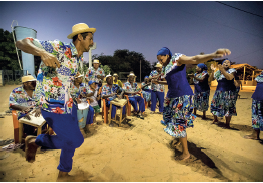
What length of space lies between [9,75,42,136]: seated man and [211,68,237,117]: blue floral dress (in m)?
5.22

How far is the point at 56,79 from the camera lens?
1737 mm

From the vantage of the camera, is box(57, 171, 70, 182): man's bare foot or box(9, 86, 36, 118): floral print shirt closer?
box(57, 171, 70, 182): man's bare foot

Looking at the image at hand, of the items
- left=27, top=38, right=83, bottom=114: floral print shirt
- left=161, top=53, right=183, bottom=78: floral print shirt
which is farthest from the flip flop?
left=161, top=53, right=183, bottom=78: floral print shirt

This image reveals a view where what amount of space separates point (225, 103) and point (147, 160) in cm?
330

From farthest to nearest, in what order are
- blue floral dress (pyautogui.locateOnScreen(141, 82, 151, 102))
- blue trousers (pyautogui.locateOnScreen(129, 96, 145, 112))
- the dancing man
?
blue floral dress (pyautogui.locateOnScreen(141, 82, 151, 102)) → blue trousers (pyautogui.locateOnScreen(129, 96, 145, 112)) → the dancing man

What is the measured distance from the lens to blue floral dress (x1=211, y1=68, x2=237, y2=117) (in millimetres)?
4234

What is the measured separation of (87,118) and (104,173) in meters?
1.89

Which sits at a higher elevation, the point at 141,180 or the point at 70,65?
the point at 70,65

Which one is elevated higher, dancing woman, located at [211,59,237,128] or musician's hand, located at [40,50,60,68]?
musician's hand, located at [40,50,60,68]

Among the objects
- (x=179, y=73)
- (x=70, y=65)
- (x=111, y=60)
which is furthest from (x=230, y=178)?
(x=111, y=60)

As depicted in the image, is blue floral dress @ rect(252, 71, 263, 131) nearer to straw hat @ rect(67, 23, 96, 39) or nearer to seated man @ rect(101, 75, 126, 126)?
seated man @ rect(101, 75, 126, 126)

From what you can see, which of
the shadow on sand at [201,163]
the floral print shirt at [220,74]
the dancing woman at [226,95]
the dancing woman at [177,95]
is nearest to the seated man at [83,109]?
the dancing woman at [177,95]

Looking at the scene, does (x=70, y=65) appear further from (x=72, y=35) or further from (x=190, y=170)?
(x=190, y=170)

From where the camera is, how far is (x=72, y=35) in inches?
75.1
